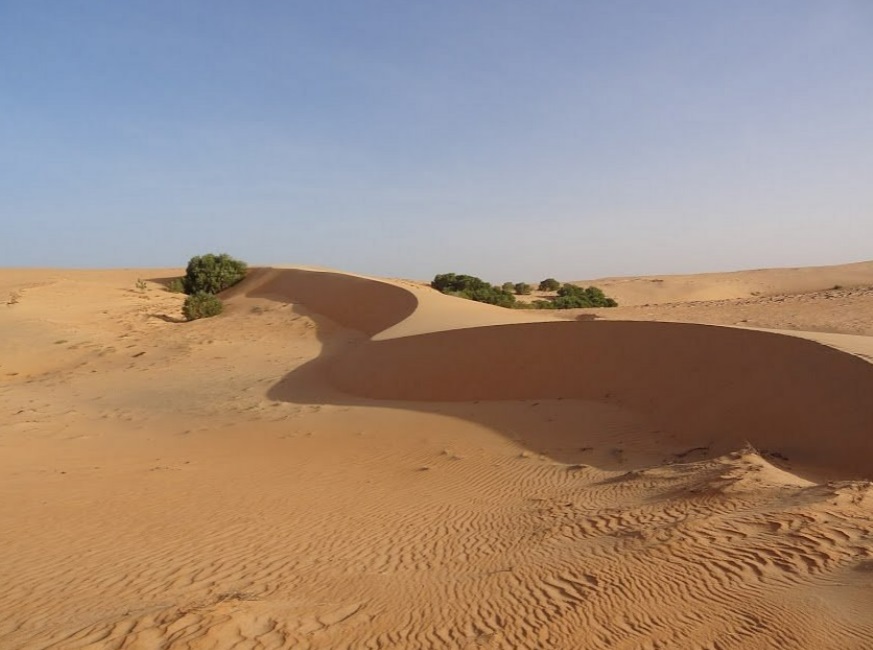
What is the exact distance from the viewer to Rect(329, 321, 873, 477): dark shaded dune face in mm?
6738

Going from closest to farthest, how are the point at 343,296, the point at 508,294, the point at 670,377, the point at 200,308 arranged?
1. the point at 670,377
2. the point at 343,296
3. the point at 200,308
4. the point at 508,294

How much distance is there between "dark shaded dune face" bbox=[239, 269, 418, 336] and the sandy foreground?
2.62 meters

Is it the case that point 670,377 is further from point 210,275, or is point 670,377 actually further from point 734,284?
point 734,284

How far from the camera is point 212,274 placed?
2569 centimetres

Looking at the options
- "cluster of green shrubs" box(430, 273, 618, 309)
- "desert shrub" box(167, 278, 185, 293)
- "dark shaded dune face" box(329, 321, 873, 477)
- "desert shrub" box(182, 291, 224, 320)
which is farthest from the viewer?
"desert shrub" box(167, 278, 185, 293)

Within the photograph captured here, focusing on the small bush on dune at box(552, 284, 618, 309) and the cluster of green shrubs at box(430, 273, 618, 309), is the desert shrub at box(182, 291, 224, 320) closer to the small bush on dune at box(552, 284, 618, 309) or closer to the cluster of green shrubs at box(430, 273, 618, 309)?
the cluster of green shrubs at box(430, 273, 618, 309)

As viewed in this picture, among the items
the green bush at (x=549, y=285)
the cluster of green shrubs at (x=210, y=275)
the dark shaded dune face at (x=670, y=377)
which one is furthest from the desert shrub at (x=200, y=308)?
the green bush at (x=549, y=285)

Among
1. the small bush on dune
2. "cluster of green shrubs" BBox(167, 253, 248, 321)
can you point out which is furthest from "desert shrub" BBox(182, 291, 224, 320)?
the small bush on dune

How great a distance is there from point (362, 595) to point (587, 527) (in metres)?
1.86

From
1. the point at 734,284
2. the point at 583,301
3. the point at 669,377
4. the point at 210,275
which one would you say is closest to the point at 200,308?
the point at 210,275

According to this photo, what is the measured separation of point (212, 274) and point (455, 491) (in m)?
21.6

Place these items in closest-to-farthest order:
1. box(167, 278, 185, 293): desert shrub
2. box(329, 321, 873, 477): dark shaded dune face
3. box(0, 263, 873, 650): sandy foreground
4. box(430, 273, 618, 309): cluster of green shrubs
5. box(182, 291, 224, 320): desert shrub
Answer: box(0, 263, 873, 650): sandy foreground → box(329, 321, 873, 477): dark shaded dune face → box(182, 291, 224, 320): desert shrub → box(430, 273, 618, 309): cluster of green shrubs → box(167, 278, 185, 293): desert shrub

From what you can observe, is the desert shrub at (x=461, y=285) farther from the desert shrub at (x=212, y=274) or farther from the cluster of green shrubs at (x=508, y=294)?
the desert shrub at (x=212, y=274)

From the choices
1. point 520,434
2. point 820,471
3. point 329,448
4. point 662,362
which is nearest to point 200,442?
point 329,448
